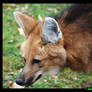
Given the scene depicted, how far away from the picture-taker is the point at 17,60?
4840mm

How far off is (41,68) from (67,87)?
128cm

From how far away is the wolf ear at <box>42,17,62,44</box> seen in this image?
264 centimetres

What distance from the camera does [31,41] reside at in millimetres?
3016

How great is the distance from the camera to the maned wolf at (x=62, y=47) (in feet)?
9.56

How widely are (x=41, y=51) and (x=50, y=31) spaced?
33 centimetres

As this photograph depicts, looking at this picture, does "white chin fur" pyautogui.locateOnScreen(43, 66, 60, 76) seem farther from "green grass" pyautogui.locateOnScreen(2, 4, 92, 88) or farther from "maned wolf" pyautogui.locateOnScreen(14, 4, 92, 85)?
"green grass" pyautogui.locateOnScreen(2, 4, 92, 88)

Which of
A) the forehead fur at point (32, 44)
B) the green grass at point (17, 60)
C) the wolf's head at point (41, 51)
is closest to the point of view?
the wolf's head at point (41, 51)

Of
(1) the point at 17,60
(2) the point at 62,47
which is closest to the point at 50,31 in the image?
(2) the point at 62,47

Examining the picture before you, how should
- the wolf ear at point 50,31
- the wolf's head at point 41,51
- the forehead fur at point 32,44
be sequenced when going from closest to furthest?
the wolf ear at point 50,31
the wolf's head at point 41,51
the forehead fur at point 32,44

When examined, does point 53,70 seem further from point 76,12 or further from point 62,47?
point 76,12

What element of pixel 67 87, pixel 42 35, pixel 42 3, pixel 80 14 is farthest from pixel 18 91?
pixel 42 3

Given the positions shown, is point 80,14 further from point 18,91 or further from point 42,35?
point 18,91

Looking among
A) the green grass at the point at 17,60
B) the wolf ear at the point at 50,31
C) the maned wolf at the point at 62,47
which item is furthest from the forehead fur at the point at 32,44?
the green grass at the point at 17,60

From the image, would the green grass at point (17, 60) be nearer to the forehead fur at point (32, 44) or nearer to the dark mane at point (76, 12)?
the forehead fur at point (32, 44)
